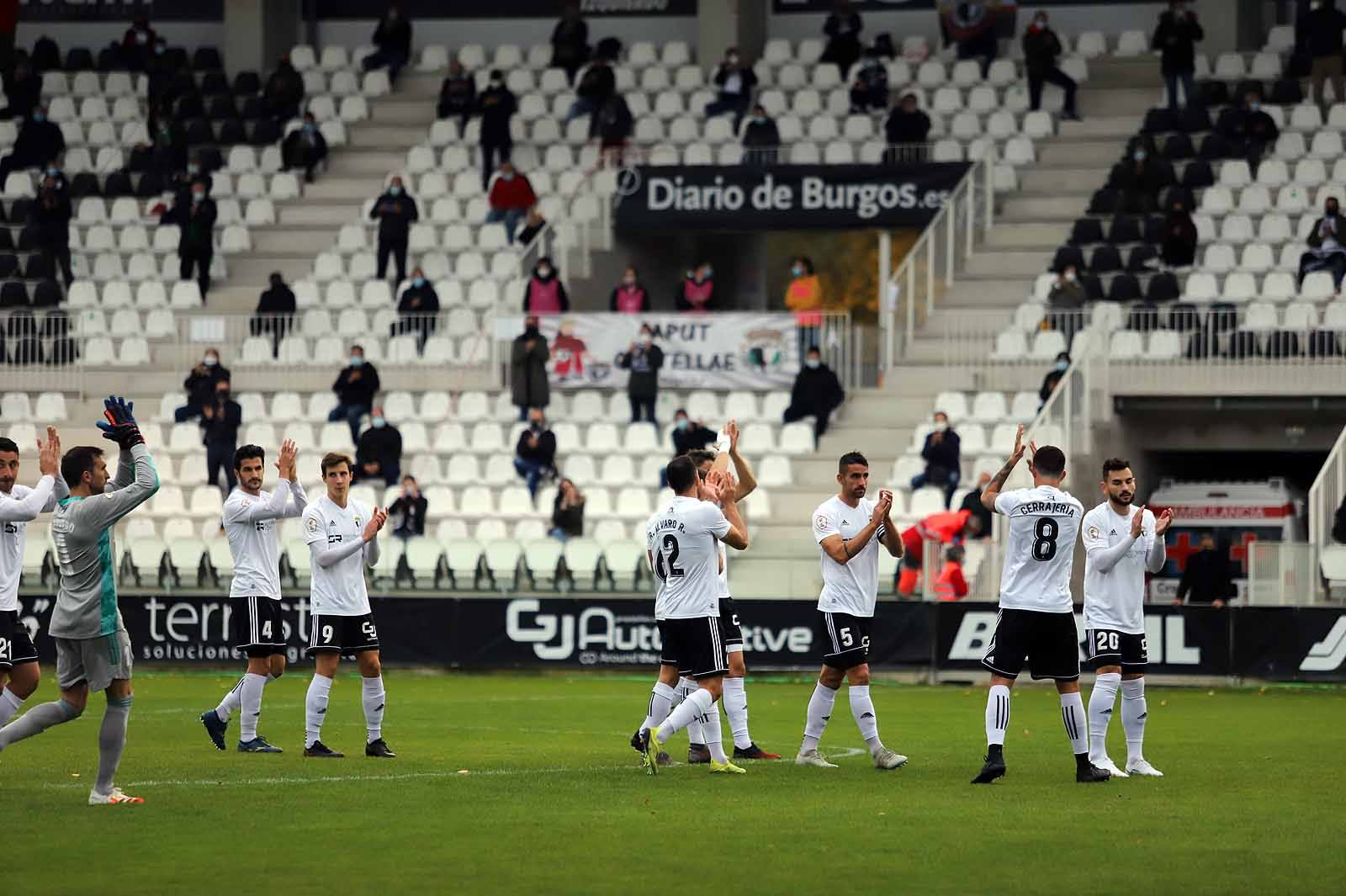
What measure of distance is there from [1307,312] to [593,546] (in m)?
10.9

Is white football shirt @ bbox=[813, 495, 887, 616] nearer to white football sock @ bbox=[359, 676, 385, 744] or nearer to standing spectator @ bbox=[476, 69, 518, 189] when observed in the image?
white football sock @ bbox=[359, 676, 385, 744]

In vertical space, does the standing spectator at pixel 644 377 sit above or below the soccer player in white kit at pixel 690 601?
above

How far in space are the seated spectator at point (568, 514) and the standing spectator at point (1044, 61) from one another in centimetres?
1279

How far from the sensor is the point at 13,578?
575 inches

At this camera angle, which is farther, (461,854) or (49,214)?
(49,214)

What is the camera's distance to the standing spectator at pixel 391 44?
40.1 m

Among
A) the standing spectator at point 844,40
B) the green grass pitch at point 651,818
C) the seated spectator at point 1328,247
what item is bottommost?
the green grass pitch at point 651,818

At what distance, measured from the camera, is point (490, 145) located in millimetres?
36906

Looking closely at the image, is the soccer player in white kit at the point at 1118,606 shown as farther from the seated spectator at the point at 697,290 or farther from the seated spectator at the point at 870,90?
the seated spectator at the point at 870,90

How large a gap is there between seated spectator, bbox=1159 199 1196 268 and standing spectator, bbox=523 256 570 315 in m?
9.26

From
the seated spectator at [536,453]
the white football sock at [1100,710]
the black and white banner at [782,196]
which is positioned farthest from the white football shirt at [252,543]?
the black and white banner at [782,196]

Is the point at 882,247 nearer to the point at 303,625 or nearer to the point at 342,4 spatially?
the point at 303,625

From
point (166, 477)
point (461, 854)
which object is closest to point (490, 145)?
point (166, 477)

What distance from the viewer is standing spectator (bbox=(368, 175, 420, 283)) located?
34781 mm
